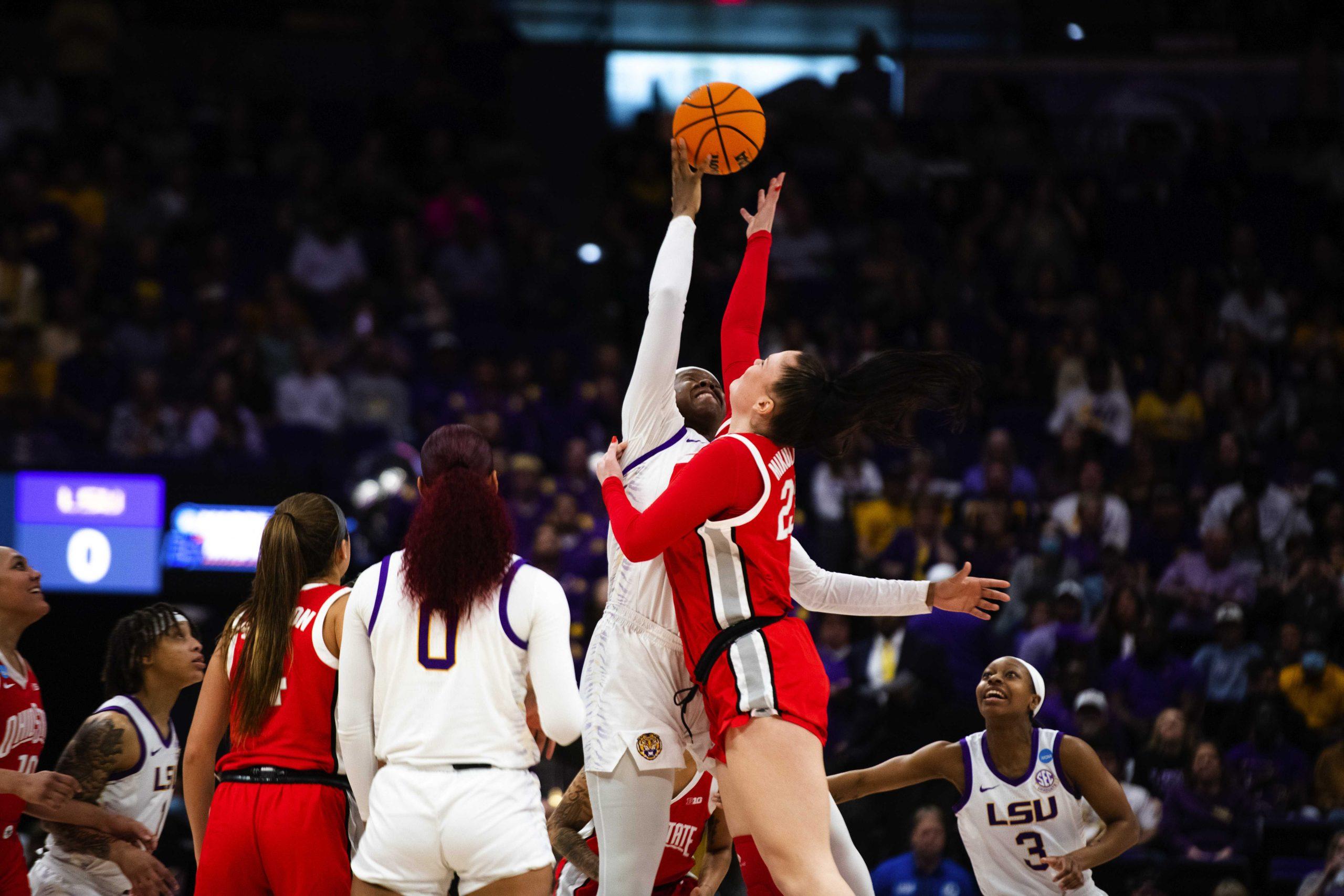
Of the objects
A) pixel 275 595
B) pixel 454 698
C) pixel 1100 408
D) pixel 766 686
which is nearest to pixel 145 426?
pixel 1100 408

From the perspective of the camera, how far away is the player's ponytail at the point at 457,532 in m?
4.04

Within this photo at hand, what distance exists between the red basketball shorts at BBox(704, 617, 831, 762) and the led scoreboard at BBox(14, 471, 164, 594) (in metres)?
6.97

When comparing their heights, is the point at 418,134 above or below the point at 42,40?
below

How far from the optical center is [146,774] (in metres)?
5.05

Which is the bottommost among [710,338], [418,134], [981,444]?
[981,444]

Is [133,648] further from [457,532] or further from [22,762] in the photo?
[457,532]

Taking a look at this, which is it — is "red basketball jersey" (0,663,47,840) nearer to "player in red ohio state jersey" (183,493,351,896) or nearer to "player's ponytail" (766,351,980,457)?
"player in red ohio state jersey" (183,493,351,896)

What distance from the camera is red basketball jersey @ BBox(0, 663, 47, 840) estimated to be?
4.95m

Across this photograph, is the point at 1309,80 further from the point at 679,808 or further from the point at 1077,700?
the point at 679,808

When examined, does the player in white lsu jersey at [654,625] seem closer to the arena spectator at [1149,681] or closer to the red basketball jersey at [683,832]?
the red basketball jersey at [683,832]

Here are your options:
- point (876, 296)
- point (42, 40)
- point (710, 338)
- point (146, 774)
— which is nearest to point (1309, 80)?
point (876, 296)

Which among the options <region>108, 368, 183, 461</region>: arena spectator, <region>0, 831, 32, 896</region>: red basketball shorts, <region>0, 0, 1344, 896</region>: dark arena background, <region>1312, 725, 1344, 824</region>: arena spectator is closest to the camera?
<region>0, 831, 32, 896</region>: red basketball shorts

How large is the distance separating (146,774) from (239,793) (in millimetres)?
830

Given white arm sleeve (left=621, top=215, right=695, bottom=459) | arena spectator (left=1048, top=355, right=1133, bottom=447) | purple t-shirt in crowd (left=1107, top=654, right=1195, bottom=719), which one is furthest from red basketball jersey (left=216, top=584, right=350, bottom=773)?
arena spectator (left=1048, top=355, right=1133, bottom=447)
